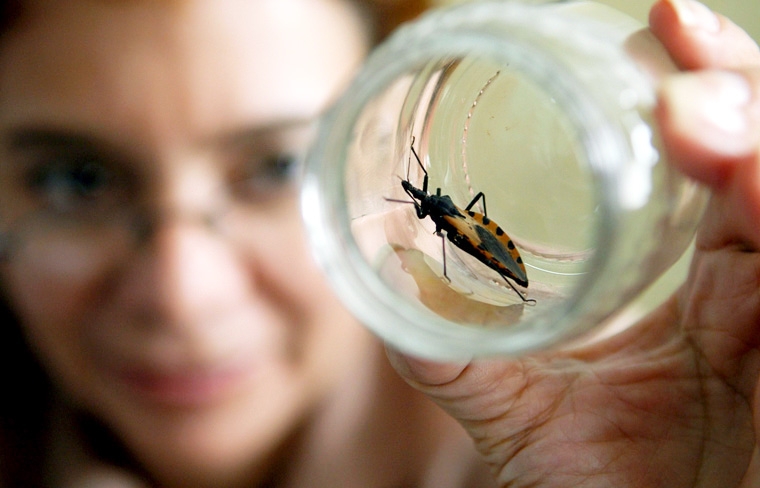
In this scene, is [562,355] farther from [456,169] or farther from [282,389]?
[282,389]

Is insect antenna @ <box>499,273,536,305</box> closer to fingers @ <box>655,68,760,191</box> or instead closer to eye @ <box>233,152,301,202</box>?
fingers @ <box>655,68,760,191</box>

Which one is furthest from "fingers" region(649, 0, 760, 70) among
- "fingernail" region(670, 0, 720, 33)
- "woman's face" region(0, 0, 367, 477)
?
"woman's face" region(0, 0, 367, 477)

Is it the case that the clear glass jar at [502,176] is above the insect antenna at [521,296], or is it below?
above

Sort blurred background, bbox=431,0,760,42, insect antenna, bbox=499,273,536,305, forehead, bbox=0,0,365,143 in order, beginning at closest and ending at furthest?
1. insect antenna, bbox=499,273,536,305
2. forehead, bbox=0,0,365,143
3. blurred background, bbox=431,0,760,42

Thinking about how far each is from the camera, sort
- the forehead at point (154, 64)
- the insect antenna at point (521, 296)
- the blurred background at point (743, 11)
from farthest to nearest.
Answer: the blurred background at point (743, 11) < the forehead at point (154, 64) < the insect antenna at point (521, 296)

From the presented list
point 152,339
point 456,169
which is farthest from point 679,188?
point 152,339

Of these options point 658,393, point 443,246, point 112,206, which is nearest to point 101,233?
point 112,206

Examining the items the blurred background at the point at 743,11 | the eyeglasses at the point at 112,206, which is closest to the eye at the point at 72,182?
the eyeglasses at the point at 112,206

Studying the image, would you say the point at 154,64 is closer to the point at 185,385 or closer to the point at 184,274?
the point at 184,274

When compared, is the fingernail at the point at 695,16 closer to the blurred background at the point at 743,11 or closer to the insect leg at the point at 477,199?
the insect leg at the point at 477,199
